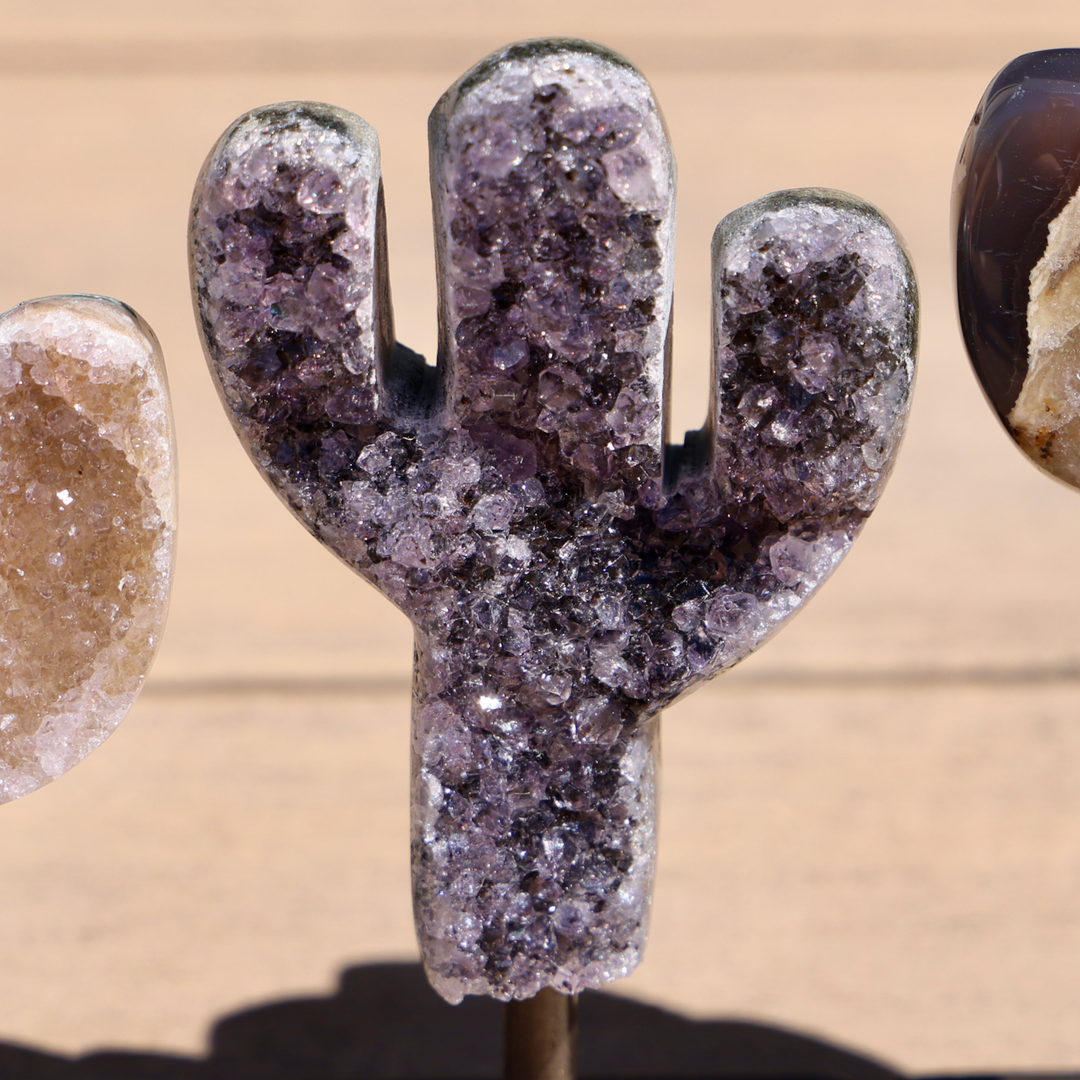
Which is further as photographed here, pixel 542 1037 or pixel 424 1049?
pixel 424 1049

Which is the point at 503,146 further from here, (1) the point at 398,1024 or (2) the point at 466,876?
(1) the point at 398,1024

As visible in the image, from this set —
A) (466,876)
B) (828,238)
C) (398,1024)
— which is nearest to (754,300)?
(828,238)

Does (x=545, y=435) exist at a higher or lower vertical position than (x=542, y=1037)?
higher

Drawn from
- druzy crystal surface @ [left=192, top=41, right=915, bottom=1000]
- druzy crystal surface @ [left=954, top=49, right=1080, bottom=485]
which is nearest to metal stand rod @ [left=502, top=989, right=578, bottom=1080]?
druzy crystal surface @ [left=192, top=41, right=915, bottom=1000]

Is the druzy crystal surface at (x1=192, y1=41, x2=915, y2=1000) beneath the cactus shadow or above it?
above

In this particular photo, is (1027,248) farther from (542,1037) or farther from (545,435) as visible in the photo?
(542,1037)

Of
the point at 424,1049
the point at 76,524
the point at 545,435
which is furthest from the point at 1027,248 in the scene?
the point at 424,1049

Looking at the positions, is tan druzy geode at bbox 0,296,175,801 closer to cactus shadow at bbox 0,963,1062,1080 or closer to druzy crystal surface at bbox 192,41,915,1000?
druzy crystal surface at bbox 192,41,915,1000
